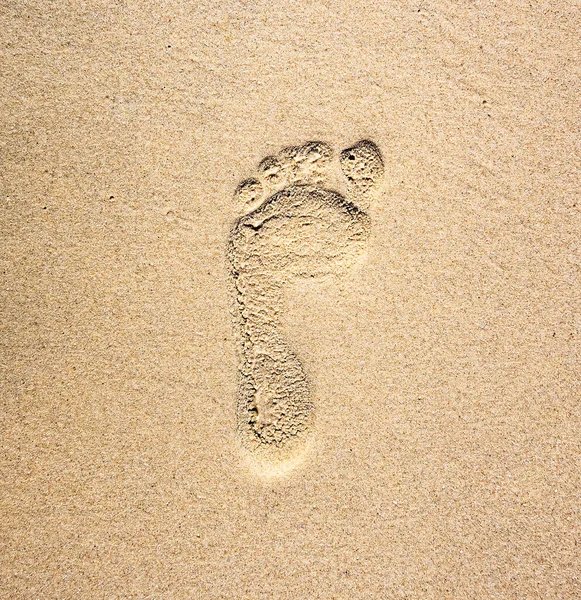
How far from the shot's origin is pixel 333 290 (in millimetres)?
1642

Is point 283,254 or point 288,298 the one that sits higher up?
point 283,254

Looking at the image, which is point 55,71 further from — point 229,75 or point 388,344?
point 388,344

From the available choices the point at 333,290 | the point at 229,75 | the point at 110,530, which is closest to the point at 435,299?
the point at 333,290

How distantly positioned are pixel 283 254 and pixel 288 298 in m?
0.17

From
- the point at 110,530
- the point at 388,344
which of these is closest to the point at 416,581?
the point at 388,344

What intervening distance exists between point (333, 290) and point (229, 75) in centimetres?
91

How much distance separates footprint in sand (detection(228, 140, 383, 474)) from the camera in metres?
1.62

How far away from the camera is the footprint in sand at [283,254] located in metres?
1.62

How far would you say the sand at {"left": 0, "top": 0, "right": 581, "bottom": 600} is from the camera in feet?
5.28

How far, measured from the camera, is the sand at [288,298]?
1.61 meters

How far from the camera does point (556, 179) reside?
5.45 feet

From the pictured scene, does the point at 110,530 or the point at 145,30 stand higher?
the point at 145,30

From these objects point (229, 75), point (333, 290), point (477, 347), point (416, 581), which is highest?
point (229, 75)

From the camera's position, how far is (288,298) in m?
1.65
